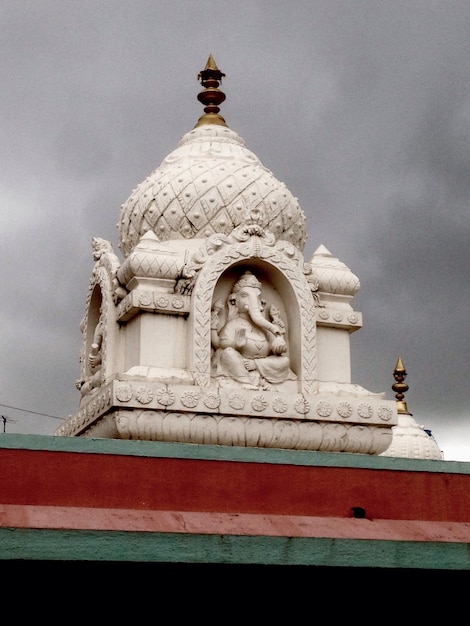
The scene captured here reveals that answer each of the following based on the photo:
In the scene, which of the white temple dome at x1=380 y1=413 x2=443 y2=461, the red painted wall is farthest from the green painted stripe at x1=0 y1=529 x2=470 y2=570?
the white temple dome at x1=380 y1=413 x2=443 y2=461

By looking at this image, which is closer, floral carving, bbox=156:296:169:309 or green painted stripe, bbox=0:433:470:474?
green painted stripe, bbox=0:433:470:474

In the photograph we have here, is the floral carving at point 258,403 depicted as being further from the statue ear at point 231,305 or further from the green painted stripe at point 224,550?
the green painted stripe at point 224,550

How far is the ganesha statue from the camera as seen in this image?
36.8ft

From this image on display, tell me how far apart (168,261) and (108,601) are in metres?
4.77

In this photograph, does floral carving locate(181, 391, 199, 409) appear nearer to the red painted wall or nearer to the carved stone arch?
the carved stone arch

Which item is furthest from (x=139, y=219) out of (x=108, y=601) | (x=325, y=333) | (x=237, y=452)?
(x=108, y=601)

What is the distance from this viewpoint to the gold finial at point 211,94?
13.3 m

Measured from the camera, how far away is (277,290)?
11.9 meters

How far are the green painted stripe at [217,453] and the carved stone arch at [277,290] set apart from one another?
6.34 feet

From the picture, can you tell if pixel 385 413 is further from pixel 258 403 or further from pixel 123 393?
pixel 123 393

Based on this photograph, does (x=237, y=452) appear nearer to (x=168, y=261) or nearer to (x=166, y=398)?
(x=166, y=398)

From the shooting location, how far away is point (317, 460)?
30.7 ft

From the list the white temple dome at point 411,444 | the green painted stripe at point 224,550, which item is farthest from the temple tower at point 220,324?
the white temple dome at point 411,444

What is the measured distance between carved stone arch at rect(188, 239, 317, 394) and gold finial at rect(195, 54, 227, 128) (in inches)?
91.9
